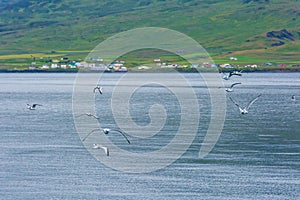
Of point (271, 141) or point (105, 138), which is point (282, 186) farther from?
point (105, 138)

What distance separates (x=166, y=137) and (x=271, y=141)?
760cm

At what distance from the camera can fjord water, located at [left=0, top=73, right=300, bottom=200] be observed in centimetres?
4147

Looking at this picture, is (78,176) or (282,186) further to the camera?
(78,176)

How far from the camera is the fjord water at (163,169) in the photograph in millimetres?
41469

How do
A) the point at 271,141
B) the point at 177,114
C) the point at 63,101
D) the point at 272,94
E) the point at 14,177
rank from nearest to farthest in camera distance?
the point at 14,177 → the point at 271,141 → the point at 177,114 → the point at 63,101 → the point at 272,94

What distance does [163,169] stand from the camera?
47.5 metres

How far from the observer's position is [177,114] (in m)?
79.8

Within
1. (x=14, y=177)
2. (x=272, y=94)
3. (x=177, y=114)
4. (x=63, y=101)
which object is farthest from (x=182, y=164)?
(x=272, y=94)

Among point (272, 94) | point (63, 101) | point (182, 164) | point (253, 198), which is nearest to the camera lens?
point (253, 198)

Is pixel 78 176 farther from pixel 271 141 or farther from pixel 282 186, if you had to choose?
pixel 271 141

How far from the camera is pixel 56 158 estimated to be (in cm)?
5103

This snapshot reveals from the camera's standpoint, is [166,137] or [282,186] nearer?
[282,186]

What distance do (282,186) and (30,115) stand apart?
4342 cm

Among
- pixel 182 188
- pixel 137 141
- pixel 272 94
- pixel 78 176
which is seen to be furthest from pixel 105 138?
pixel 272 94
